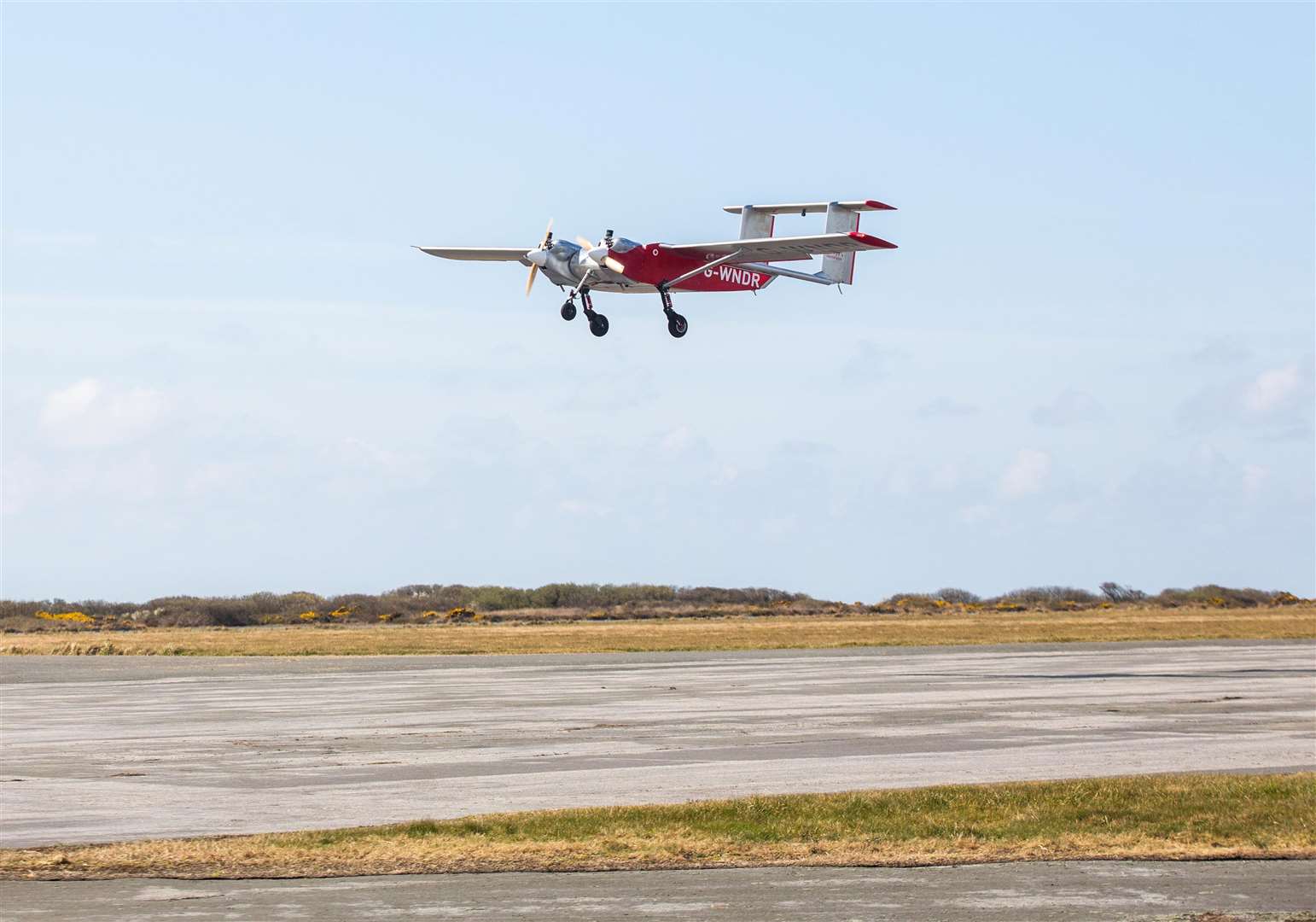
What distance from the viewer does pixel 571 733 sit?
25531mm

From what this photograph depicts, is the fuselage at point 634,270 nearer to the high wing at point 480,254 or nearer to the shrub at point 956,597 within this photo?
the high wing at point 480,254

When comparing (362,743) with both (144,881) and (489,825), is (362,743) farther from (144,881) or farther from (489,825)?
(144,881)

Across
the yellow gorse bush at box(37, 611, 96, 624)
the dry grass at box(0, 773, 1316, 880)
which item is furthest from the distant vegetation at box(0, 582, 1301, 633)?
the dry grass at box(0, 773, 1316, 880)

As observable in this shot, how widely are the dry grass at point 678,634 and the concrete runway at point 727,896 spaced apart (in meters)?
38.1

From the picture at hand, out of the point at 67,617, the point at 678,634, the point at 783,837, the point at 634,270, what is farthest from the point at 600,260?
the point at 67,617

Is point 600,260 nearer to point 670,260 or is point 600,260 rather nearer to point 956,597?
point 670,260

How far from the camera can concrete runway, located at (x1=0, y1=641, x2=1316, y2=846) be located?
18562 mm

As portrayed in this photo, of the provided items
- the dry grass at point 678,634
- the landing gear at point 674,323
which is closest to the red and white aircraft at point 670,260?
the landing gear at point 674,323

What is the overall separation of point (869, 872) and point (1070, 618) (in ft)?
239

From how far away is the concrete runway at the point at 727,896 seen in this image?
1252 centimetres

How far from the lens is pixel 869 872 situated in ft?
47.3

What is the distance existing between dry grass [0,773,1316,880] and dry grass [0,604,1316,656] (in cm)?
3487

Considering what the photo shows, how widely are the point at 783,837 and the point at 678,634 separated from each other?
51573 mm

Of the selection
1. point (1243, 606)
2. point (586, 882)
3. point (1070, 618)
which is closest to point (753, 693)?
point (586, 882)
